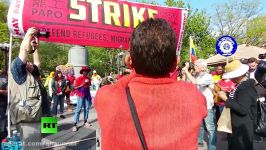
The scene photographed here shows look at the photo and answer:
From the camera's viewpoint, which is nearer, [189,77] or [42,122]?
[42,122]

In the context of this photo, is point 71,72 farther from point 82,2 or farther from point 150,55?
point 150,55

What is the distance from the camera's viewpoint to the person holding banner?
171 centimetres

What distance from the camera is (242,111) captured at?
4863mm

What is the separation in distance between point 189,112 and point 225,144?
6.69 m

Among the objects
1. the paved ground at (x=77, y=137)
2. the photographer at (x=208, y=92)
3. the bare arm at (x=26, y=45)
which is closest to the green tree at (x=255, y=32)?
the paved ground at (x=77, y=137)

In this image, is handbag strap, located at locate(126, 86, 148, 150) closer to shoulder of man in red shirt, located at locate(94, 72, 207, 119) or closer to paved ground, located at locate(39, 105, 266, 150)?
shoulder of man in red shirt, located at locate(94, 72, 207, 119)

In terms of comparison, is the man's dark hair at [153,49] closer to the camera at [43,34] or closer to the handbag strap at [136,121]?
the handbag strap at [136,121]

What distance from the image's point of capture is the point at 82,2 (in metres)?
5.56

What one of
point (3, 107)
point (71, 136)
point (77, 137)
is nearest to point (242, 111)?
point (3, 107)

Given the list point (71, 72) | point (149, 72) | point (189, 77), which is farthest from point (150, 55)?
point (71, 72)

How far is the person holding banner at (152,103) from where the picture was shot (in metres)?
1.71

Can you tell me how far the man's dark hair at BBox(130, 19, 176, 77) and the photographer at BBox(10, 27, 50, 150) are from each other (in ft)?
9.59

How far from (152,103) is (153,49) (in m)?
0.25

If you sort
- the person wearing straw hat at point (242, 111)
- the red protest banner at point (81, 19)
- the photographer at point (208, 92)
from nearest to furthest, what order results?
the person wearing straw hat at point (242, 111) < the red protest banner at point (81, 19) < the photographer at point (208, 92)
